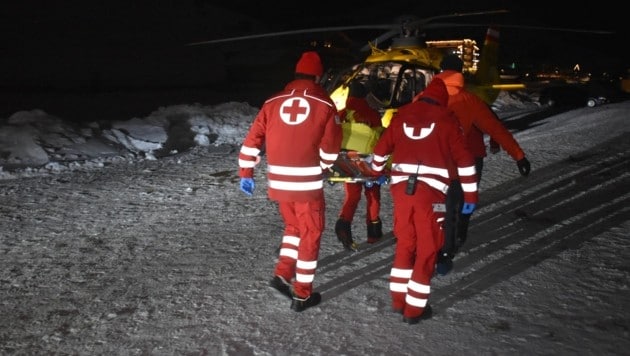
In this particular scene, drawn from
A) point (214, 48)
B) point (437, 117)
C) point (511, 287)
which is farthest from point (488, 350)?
point (214, 48)

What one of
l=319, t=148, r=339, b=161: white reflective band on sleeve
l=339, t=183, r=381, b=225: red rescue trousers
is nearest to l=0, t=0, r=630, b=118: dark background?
l=339, t=183, r=381, b=225: red rescue trousers

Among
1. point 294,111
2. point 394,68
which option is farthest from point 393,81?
point 294,111

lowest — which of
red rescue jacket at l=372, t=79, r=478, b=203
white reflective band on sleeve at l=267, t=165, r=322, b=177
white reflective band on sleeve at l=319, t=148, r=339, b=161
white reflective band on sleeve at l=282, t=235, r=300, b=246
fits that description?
white reflective band on sleeve at l=282, t=235, r=300, b=246

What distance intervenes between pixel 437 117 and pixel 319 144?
952 millimetres

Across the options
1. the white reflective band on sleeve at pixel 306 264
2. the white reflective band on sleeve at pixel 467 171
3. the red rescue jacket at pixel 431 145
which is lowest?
the white reflective band on sleeve at pixel 306 264

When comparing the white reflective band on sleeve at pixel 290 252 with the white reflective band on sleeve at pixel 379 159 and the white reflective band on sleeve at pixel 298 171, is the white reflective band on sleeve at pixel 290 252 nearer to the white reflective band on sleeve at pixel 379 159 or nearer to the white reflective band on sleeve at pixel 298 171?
the white reflective band on sleeve at pixel 298 171

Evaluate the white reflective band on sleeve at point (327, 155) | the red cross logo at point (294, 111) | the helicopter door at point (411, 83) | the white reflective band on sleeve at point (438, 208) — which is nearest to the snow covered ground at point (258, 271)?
the white reflective band on sleeve at point (438, 208)

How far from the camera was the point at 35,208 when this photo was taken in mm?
7461

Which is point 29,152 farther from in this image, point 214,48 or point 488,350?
point 214,48

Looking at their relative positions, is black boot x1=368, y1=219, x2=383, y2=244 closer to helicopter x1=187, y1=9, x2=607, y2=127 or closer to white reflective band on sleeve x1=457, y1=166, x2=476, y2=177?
white reflective band on sleeve x1=457, y1=166, x2=476, y2=177

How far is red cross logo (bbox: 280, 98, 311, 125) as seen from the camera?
4.19m

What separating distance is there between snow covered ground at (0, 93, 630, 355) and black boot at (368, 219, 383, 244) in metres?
0.08

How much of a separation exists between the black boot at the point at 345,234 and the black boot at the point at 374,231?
314mm

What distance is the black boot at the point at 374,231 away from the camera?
19.7 ft
